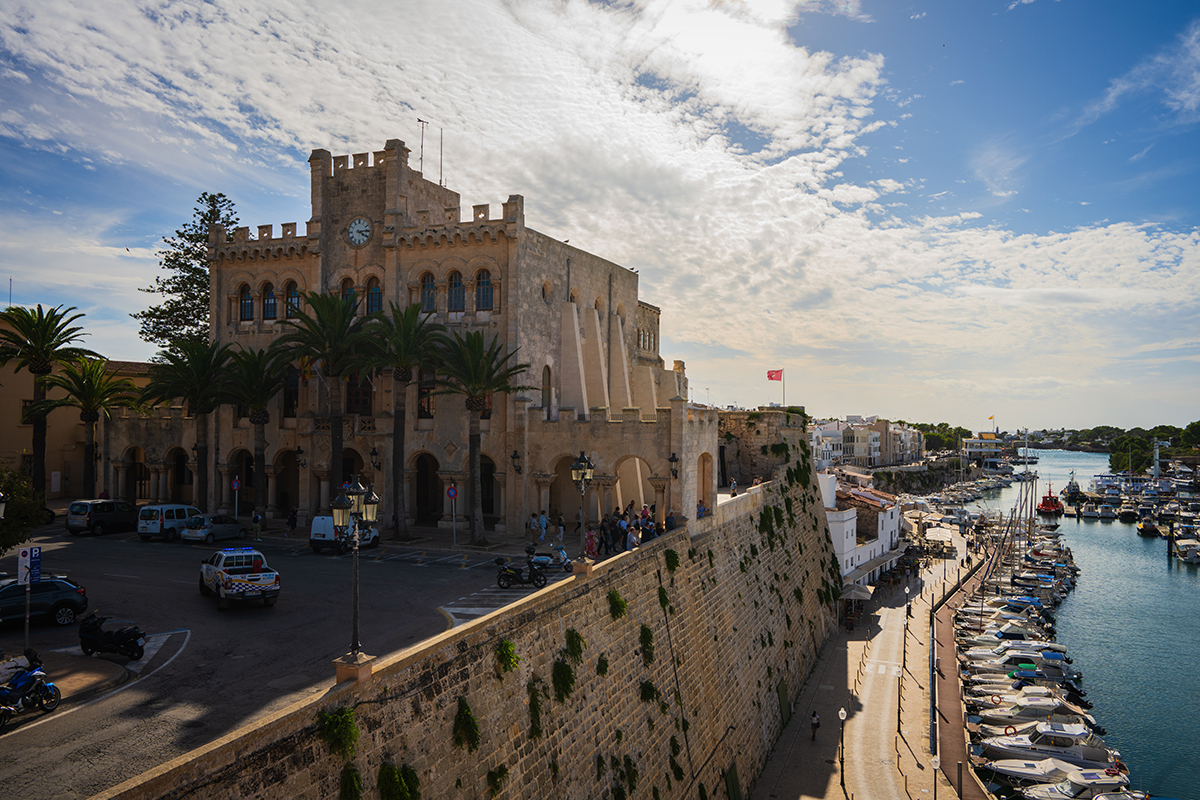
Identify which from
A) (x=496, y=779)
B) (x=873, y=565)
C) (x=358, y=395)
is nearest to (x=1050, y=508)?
(x=873, y=565)

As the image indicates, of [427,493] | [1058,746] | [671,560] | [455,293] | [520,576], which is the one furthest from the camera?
[427,493]

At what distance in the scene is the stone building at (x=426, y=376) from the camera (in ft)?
98.4

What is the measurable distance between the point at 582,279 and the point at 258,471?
17.8 meters

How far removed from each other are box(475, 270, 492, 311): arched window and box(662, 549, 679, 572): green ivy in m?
15.3

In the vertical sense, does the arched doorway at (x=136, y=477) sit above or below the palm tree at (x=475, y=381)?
below

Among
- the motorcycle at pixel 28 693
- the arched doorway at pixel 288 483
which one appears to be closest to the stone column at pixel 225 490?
the arched doorway at pixel 288 483

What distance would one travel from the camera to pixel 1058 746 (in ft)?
90.9

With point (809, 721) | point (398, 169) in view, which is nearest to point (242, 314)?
point (398, 169)

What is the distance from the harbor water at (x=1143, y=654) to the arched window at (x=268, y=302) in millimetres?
42979

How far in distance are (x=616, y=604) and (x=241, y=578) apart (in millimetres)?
9596

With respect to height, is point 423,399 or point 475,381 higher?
point 475,381

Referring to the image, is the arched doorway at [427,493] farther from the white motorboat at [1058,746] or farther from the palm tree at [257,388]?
the white motorboat at [1058,746]

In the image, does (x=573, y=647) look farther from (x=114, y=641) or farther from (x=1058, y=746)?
(x=1058, y=746)

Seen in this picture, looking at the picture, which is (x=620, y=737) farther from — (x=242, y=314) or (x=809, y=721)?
(x=242, y=314)
